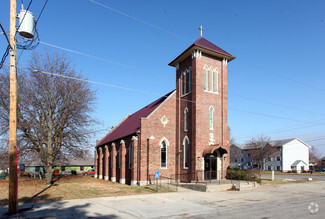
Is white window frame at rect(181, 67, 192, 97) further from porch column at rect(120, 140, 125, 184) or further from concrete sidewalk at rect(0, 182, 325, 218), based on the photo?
concrete sidewalk at rect(0, 182, 325, 218)

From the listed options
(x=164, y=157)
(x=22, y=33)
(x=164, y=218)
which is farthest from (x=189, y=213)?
(x=164, y=157)

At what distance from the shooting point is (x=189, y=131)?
2373 centimetres

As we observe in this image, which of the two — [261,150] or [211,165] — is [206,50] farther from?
[261,150]

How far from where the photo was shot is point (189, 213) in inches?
464

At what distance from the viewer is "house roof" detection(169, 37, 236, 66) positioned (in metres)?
23.8

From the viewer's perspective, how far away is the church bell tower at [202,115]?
2259 centimetres

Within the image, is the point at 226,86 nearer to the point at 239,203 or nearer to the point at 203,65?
the point at 203,65

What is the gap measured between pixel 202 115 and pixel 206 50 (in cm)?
643

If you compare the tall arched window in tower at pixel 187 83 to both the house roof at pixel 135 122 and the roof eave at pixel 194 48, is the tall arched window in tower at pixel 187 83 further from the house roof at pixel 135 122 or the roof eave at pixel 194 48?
the house roof at pixel 135 122

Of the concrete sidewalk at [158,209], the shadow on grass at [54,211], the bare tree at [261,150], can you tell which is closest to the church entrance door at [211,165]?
the concrete sidewalk at [158,209]

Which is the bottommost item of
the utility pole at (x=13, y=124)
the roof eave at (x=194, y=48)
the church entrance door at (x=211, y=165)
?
the church entrance door at (x=211, y=165)

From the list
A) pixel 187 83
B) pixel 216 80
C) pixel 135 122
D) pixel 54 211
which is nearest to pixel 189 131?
pixel 187 83

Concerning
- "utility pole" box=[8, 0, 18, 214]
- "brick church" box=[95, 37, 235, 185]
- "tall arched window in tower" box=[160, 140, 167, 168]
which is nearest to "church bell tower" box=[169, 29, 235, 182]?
"brick church" box=[95, 37, 235, 185]

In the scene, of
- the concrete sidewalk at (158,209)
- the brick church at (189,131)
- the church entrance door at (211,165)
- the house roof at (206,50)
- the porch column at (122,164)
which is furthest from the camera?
the porch column at (122,164)
